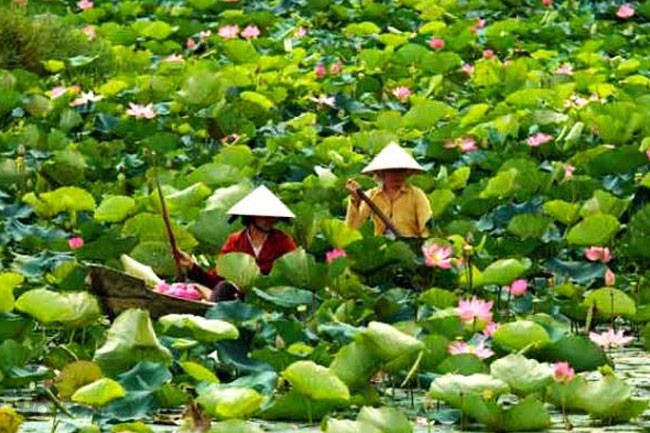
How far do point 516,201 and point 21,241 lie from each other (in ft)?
6.74

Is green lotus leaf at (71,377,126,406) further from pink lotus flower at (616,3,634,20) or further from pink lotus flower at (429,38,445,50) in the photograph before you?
pink lotus flower at (616,3,634,20)

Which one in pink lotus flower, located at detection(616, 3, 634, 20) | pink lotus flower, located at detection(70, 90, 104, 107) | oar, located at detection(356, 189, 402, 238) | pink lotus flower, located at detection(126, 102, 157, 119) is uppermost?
oar, located at detection(356, 189, 402, 238)

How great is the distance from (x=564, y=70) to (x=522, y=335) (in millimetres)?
5649

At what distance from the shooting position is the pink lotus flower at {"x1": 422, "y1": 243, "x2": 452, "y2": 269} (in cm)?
682

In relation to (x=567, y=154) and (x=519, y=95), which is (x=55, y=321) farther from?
(x=519, y=95)

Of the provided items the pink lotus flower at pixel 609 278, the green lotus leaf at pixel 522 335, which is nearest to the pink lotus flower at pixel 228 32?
the pink lotus flower at pixel 609 278

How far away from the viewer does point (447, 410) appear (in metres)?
5.27

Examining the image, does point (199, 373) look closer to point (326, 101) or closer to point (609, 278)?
point (609, 278)

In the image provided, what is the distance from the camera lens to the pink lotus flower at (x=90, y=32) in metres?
12.2

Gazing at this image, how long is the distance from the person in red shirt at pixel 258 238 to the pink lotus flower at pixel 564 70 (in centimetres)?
421

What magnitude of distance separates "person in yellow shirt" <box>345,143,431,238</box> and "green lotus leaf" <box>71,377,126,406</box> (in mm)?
2784

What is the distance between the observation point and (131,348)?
214 inches

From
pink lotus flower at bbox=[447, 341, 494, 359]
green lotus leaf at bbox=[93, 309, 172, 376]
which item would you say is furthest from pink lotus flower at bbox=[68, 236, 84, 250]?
pink lotus flower at bbox=[447, 341, 494, 359]

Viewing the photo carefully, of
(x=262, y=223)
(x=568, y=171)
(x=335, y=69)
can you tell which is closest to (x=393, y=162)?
(x=262, y=223)
